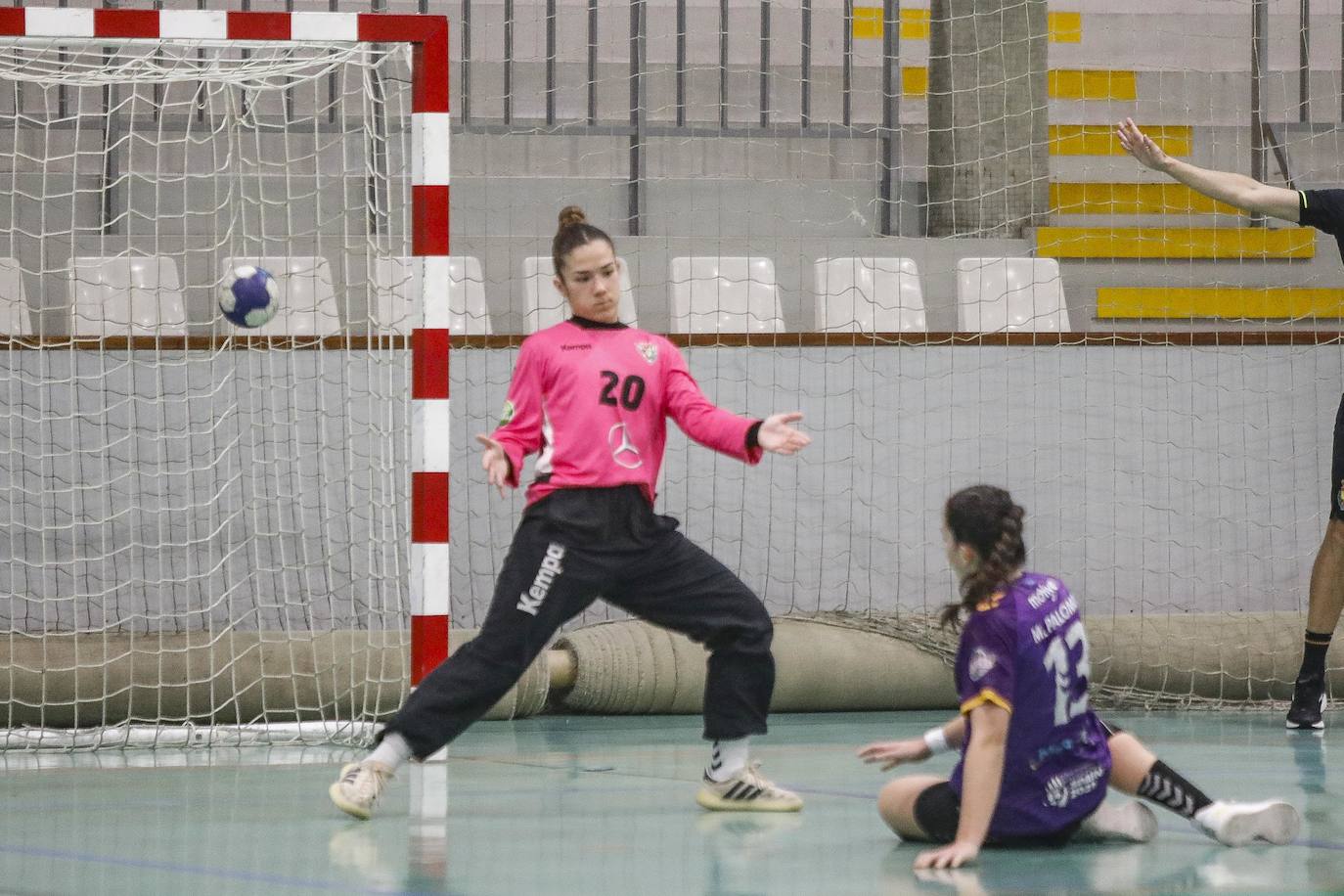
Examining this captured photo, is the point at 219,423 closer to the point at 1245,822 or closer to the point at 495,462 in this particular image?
the point at 495,462

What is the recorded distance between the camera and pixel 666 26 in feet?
37.6

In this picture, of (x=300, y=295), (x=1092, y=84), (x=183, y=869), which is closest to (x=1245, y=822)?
(x=183, y=869)

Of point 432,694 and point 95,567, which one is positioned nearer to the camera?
point 432,694

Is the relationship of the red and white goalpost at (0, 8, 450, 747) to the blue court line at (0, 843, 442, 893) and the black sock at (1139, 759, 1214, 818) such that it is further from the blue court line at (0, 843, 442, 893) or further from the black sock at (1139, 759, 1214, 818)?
the black sock at (1139, 759, 1214, 818)

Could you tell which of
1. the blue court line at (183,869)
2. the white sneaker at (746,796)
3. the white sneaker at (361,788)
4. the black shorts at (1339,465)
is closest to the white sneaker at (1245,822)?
the white sneaker at (746,796)

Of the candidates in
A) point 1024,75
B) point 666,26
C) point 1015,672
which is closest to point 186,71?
point 1015,672

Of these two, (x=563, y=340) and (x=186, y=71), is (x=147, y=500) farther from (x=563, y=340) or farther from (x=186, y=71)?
(x=563, y=340)

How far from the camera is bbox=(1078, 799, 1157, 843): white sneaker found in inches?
150

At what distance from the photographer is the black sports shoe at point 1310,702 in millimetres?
6223

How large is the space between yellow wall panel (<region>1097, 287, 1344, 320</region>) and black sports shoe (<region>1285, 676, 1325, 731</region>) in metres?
3.05

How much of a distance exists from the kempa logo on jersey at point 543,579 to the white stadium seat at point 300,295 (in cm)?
325

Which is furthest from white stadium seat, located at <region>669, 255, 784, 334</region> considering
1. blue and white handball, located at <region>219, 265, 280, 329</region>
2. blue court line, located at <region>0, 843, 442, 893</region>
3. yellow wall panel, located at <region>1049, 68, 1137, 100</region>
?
blue court line, located at <region>0, 843, 442, 893</region>

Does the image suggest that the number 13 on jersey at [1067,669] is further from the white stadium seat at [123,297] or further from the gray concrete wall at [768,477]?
the white stadium seat at [123,297]

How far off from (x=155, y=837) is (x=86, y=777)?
121cm
